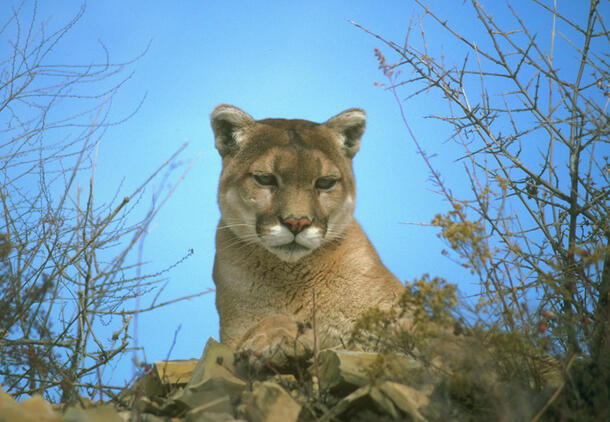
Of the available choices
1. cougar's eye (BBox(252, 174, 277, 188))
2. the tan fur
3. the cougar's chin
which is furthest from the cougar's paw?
cougar's eye (BBox(252, 174, 277, 188))

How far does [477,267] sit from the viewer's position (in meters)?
3.70

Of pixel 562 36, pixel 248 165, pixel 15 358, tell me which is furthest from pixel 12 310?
pixel 562 36

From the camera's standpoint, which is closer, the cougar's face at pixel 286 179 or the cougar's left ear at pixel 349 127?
the cougar's face at pixel 286 179

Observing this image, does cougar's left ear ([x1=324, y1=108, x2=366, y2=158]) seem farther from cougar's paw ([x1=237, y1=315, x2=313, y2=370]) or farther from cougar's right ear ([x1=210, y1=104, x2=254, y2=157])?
cougar's paw ([x1=237, y1=315, x2=313, y2=370])

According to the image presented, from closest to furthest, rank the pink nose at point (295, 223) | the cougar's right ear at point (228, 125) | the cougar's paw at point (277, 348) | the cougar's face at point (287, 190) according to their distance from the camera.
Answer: the cougar's paw at point (277, 348) → the pink nose at point (295, 223) → the cougar's face at point (287, 190) → the cougar's right ear at point (228, 125)

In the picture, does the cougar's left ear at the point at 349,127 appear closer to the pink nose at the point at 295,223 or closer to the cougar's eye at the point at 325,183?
the cougar's eye at the point at 325,183

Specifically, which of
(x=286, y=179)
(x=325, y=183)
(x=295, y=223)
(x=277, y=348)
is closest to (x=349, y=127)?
(x=325, y=183)

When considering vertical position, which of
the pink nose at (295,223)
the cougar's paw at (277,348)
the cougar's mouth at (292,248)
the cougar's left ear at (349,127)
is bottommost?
the cougar's paw at (277,348)

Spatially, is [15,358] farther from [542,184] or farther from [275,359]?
[542,184]

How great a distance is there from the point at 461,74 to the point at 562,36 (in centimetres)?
83

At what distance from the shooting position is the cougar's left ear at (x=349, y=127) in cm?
550

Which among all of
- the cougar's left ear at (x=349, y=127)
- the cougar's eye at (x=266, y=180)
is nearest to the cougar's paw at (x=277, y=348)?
the cougar's eye at (x=266, y=180)

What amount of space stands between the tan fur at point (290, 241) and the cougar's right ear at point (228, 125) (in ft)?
0.03

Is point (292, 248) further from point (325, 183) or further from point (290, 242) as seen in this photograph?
point (325, 183)
